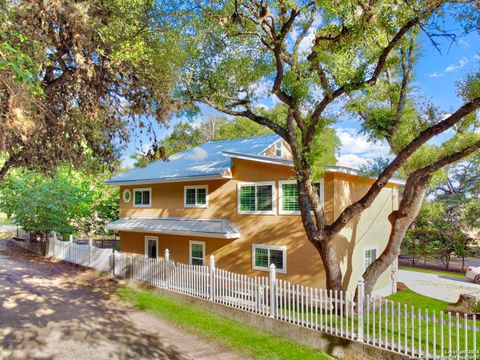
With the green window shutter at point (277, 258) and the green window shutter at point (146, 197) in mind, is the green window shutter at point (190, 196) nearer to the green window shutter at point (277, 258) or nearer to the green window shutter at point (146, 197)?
the green window shutter at point (146, 197)

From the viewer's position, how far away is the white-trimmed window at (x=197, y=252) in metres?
17.7

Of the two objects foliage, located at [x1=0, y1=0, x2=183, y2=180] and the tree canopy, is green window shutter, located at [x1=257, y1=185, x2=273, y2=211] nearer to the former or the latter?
the tree canopy

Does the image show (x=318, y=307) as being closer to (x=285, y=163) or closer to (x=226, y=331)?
(x=226, y=331)

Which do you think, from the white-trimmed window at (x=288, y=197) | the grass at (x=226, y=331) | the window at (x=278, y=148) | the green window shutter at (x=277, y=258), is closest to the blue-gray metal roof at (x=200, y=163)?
the window at (x=278, y=148)

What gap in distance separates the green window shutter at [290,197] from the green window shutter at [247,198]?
5.64 ft

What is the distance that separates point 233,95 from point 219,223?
21.4ft

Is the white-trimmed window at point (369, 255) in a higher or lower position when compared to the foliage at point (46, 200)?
lower

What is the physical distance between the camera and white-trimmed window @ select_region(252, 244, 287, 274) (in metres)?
14.4

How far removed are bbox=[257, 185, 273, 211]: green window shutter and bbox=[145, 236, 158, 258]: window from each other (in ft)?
26.5

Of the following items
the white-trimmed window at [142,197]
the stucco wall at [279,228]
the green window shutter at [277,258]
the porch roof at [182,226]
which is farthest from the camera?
the white-trimmed window at [142,197]

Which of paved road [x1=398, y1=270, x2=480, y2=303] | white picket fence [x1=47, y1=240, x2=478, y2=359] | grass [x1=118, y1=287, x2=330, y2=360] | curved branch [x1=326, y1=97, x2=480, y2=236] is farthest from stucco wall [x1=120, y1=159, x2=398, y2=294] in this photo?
grass [x1=118, y1=287, x2=330, y2=360]

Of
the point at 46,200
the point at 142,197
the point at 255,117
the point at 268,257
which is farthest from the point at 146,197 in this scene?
the point at 255,117

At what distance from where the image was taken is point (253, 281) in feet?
37.0

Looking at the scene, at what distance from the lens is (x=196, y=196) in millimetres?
18234
